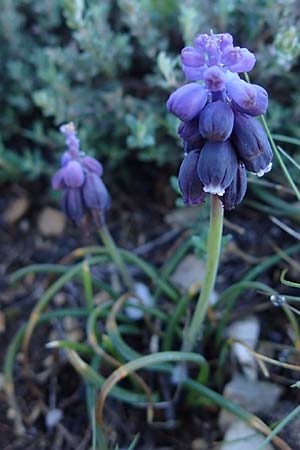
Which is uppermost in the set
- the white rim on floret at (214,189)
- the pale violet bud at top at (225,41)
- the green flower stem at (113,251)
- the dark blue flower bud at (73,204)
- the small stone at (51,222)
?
the pale violet bud at top at (225,41)

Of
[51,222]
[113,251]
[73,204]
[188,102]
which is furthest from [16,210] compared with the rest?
[188,102]

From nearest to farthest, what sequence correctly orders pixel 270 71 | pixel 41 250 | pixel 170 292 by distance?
pixel 170 292 < pixel 270 71 < pixel 41 250

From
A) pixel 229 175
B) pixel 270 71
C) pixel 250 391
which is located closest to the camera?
pixel 229 175

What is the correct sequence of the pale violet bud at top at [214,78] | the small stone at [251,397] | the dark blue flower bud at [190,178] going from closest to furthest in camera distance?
the pale violet bud at top at [214,78] → the dark blue flower bud at [190,178] → the small stone at [251,397]

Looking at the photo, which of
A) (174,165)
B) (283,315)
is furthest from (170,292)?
(174,165)

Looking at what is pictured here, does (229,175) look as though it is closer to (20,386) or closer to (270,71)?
(270,71)

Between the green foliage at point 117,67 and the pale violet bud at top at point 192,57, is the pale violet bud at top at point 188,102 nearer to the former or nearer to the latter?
the pale violet bud at top at point 192,57

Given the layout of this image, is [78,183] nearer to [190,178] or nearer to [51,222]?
[190,178]

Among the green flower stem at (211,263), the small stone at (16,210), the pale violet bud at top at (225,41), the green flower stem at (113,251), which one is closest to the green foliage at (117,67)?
the small stone at (16,210)
